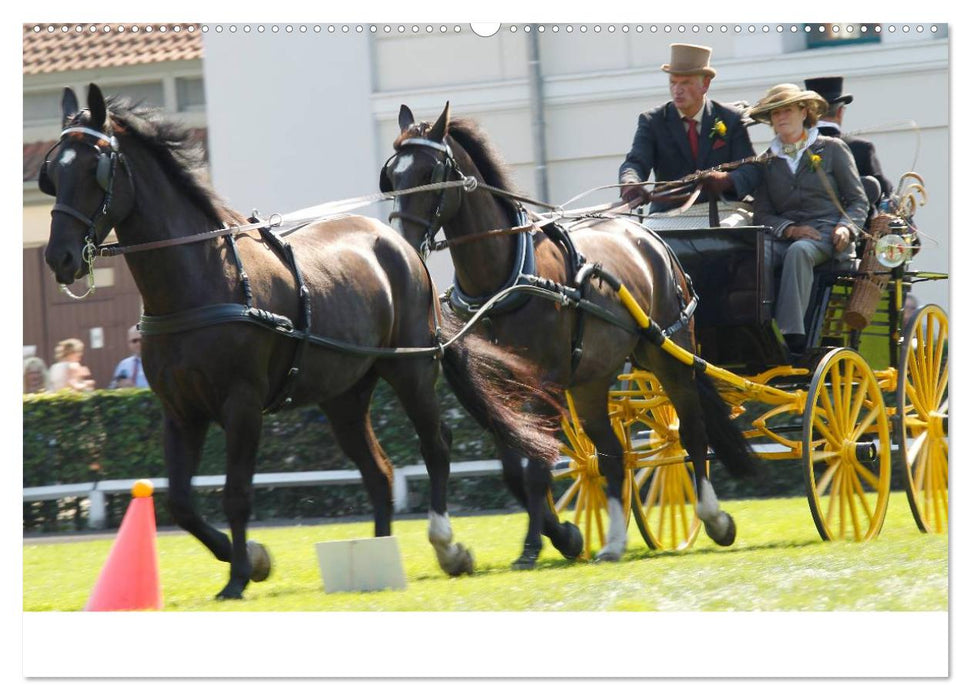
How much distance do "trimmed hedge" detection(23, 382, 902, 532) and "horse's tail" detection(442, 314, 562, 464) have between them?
12.5 feet

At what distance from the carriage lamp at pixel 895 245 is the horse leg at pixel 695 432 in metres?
1.21

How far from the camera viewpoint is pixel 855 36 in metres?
6.80

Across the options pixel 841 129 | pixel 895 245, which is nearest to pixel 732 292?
pixel 895 245

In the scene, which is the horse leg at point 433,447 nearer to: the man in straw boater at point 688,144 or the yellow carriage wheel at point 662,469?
the yellow carriage wheel at point 662,469

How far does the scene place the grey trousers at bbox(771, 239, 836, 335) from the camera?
833 cm

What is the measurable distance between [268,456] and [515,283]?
479cm

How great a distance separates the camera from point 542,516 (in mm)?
7914

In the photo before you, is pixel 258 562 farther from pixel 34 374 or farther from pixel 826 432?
pixel 34 374

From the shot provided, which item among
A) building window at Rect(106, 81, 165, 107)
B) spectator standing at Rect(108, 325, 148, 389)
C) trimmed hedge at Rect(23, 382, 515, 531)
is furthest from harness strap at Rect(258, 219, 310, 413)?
trimmed hedge at Rect(23, 382, 515, 531)

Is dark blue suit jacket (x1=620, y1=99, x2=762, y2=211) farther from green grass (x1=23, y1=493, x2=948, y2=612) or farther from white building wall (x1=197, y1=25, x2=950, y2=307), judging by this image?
green grass (x1=23, y1=493, x2=948, y2=612)

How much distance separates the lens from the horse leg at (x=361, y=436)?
8125 millimetres

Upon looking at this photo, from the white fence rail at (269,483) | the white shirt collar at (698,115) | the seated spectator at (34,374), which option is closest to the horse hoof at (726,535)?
the white shirt collar at (698,115)
